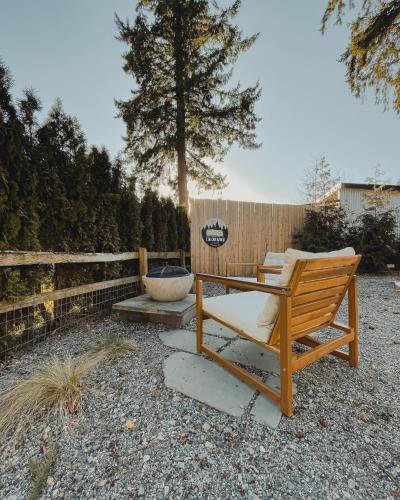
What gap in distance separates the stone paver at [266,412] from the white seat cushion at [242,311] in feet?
1.21

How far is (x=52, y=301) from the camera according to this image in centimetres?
262

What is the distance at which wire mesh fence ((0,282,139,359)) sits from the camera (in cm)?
211

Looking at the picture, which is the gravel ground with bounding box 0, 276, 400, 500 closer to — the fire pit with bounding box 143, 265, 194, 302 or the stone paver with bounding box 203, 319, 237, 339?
the stone paver with bounding box 203, 319, 237, 339

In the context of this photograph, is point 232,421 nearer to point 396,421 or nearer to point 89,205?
point 396,421

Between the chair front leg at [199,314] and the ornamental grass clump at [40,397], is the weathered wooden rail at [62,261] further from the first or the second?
the chair front leg at [199,314]

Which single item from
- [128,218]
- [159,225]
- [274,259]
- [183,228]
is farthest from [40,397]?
[183,228]

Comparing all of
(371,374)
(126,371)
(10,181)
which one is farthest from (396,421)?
(10,181)

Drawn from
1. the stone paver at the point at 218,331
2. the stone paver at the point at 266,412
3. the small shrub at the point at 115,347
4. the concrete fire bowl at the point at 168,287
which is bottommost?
the stone paver at the point at 266,412

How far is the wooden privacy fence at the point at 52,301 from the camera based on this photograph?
2076 millimetres

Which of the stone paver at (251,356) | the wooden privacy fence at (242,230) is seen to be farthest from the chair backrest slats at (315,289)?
the wooden privacy fence at (242,230)

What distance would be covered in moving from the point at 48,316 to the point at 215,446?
2259 millimetres

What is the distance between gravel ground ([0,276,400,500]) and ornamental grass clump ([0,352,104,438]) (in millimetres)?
77

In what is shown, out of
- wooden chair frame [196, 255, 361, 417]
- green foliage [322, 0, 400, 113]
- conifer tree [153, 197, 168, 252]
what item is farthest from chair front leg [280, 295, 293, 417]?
green foliage [322, 0, 400, 113]

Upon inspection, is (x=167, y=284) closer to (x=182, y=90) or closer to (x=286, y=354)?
(x=286, y=354)
